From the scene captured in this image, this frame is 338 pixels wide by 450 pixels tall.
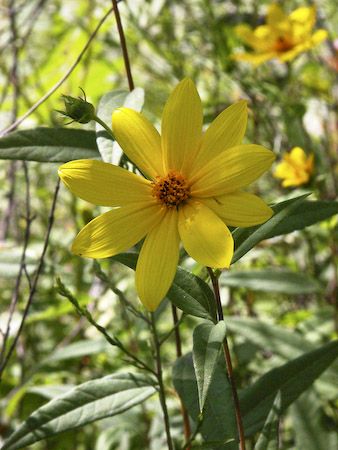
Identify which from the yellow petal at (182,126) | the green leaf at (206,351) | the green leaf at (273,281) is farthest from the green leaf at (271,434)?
the green leaf at (273,281)

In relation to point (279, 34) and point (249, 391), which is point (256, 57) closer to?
point (279, 34)

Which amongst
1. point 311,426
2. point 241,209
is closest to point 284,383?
point 311,426

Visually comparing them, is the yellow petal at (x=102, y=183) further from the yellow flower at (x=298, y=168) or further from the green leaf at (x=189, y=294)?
the yellow flower at (x=298, y=168)

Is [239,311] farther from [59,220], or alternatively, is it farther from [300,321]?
[59,220]

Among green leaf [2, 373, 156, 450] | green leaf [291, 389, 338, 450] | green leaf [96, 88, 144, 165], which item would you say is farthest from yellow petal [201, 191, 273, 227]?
green leaf [291, 389, 338, 450]

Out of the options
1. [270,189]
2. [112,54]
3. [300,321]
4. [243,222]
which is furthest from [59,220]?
[243,222]
